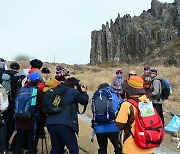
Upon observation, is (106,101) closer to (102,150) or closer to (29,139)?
(102,150)

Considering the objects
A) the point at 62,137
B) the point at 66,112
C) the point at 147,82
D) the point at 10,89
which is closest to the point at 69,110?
the point at 66,112

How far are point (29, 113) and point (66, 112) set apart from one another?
835mm

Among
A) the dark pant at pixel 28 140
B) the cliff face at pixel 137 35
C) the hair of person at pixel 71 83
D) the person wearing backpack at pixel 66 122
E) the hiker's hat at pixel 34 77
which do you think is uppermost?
the cliff face at pixel 137 35

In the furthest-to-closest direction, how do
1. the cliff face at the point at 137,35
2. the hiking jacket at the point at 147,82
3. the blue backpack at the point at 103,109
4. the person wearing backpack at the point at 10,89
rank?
the cliff face at the point at 137,35, the hiking jacket at the point at 147,82, the person wearing backpack at the point at 10,89, the blue backpack at the point at 103,109

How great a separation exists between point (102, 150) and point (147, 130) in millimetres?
1777

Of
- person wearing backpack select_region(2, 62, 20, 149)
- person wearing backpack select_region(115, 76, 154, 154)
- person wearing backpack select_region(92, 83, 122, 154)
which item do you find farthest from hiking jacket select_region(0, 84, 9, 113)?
person wearing backpack select_region(115, 76, 154, 154)

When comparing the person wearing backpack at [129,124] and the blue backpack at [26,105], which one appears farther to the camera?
the blue backpack at [26,105]

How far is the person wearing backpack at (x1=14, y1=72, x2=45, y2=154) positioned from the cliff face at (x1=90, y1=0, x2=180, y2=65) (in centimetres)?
5341

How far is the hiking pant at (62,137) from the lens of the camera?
5.62 metres

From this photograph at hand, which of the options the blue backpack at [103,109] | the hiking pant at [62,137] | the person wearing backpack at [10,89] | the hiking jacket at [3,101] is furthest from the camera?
the person wearing backpack at [10,89]

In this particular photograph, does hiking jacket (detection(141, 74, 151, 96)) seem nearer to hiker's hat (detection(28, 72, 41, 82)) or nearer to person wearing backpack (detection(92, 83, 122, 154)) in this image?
person wearing backpack (detection(92, 83, 122, 154))

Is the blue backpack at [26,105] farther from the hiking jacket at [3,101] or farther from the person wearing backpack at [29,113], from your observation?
the hiking jacket at [3,101]

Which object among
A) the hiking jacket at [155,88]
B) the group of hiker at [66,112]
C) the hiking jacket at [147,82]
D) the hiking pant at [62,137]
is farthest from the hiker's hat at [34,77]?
the hiking jacket at [147,82]

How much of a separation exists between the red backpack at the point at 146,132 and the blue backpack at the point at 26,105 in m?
2.05
